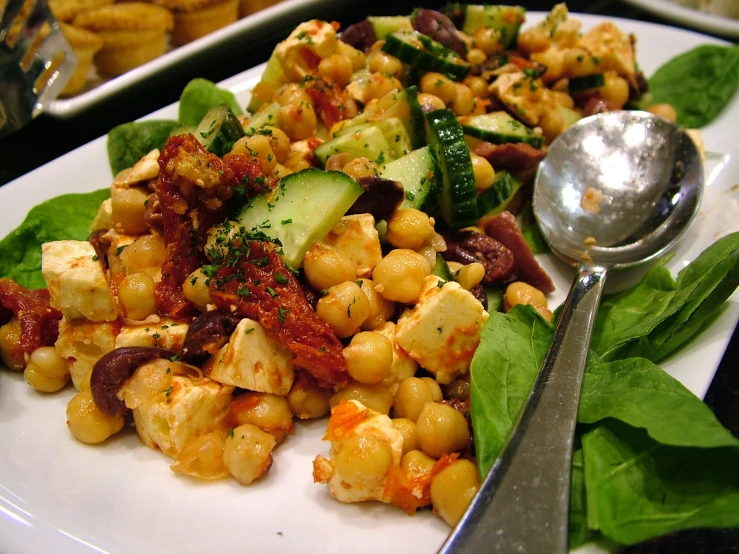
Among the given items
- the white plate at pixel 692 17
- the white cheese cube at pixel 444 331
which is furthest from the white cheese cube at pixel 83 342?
the white plate at pixel 692 17

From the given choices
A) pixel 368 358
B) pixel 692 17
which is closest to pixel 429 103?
pixel 368 358

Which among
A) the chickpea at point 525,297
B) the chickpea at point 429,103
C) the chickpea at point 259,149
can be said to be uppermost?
the chickpea at point 429,103

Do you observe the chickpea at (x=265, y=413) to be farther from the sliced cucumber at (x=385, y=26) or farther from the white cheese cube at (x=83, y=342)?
the sliced cucumber at (x=385, y=26)

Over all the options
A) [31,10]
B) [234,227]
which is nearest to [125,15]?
[31,10]

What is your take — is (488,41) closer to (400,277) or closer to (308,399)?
(400,277)

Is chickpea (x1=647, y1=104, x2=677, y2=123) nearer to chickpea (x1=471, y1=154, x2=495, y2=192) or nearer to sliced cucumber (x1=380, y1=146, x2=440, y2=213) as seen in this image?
chickpea (x1=471, y1=154, x2=495, y2=192)

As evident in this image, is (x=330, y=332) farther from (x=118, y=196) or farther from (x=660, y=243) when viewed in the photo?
(x=660, y=243)

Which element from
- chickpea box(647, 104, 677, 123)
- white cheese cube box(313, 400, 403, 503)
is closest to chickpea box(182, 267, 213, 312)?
white cheese cube box(313, 400, 403, 503)
